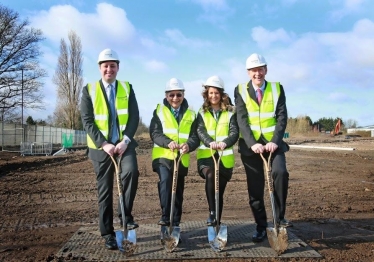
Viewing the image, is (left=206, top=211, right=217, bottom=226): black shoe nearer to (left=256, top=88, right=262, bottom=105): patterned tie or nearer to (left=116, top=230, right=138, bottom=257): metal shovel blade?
(left=116, top=230, right=138, bottom=257): metal shovel blade

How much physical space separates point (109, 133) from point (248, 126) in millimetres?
1830

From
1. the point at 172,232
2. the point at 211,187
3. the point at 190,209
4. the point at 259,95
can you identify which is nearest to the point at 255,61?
the point at 259,95

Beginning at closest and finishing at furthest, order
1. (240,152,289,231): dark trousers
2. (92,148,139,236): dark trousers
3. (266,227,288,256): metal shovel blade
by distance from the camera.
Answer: (266,227,288,256): metal shovel blade, (92,148,139,236): dark trousers, (240,152,289,231): dark trousers

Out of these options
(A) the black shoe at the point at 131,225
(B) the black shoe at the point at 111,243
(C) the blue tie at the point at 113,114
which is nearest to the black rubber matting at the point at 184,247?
(B) the black shoe at the point at 111,243

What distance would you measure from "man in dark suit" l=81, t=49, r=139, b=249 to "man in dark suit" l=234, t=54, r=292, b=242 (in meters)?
1.48

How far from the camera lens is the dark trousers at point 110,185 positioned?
4.98 meters

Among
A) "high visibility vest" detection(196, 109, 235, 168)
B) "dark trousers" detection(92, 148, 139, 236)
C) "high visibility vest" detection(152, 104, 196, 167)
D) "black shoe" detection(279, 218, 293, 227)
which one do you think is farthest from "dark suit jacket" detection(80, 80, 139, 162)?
"black shoe" detection(279, 218, 293, 227)

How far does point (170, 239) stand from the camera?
493 cm

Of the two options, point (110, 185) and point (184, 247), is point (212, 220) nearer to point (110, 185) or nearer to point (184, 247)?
point (184, 247)

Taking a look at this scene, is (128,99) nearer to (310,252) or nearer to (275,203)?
(275,203)

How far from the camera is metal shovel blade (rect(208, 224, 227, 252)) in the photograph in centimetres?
490

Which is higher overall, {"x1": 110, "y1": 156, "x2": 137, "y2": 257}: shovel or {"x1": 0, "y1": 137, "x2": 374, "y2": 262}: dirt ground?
{"x1": 110, "y1": 156, "x2": 137, "y2": 257}: shovel

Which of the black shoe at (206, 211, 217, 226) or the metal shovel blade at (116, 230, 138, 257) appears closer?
the metal shovel blade at (116, 230, 138, 257)

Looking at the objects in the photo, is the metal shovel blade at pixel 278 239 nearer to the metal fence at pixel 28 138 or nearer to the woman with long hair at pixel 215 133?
the woman with long hair at pixel 215 133
